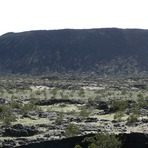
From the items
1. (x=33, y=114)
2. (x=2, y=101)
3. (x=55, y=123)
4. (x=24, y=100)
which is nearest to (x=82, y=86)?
(x=24, y=100)

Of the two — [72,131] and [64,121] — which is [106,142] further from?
[64,121]

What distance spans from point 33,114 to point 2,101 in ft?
53.1

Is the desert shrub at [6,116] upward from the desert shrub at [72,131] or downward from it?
upward

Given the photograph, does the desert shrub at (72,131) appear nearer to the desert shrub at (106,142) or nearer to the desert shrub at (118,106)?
the desert shrub at (106,142)

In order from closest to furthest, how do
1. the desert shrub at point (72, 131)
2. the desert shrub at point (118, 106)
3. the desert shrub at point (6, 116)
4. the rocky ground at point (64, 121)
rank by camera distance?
the desert shrub at point (72, 131)
the rocky ground at point (64, 121)
the desert shrub at point (6, 116)
the desert shrub at point (118, 106)

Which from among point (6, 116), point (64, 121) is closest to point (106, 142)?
point (64, 121)

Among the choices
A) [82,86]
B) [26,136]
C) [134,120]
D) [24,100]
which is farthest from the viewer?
[82,86]

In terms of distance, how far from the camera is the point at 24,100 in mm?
87938

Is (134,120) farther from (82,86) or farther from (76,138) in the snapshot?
(82,86)

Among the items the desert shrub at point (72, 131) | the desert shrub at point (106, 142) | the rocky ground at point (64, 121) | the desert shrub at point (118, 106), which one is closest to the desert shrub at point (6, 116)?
the rocky ground at point (64, 121)

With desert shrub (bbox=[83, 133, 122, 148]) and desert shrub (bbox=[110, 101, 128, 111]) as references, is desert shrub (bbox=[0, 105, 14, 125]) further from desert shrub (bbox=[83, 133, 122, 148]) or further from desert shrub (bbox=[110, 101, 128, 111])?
desert shrub (bbox=[83, 133, 122, 148])

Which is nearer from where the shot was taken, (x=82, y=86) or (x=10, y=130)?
(x=10, y=130)

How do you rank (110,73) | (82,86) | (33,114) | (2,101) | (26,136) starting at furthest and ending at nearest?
(110,73) → (82,86) → (2,101) → (33,114) → (26,136)

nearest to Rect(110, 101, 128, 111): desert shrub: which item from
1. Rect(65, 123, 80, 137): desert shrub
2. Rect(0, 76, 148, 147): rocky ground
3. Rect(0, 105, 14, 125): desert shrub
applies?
Rect(0, 76, 148, 147): rocky ground
